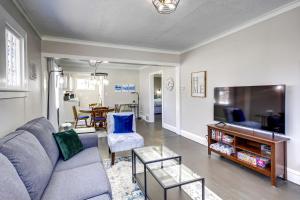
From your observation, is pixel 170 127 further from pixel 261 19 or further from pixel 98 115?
pixel 261 19

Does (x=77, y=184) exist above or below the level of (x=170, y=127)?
above

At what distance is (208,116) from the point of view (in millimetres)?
4000

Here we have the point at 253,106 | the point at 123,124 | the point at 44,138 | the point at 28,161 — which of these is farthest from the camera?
the point at 123,124

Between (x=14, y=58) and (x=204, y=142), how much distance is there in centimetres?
397

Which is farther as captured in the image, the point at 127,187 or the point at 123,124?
the point at 123,124

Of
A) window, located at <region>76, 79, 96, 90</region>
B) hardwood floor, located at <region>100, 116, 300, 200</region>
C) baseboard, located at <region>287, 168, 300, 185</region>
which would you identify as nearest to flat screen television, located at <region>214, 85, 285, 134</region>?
baseboard, located at <region>287, 168, 300, 185</region>

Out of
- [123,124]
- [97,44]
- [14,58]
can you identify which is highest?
[97,44]

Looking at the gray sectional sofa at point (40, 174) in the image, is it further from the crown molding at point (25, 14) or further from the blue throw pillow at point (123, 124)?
the crown molding at point (25, 14)

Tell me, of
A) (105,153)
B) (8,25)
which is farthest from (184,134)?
(8,25)

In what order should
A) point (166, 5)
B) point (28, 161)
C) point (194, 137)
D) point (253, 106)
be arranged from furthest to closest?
point (194, 137) → point (253, 106) → point (166, 5) → point (28, 161)

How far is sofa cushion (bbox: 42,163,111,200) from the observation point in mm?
1429

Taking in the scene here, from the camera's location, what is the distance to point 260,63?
285cm

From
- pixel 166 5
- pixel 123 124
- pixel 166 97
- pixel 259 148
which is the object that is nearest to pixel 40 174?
pixel 166 5

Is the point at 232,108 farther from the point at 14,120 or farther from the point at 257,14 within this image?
the point at 14,120
